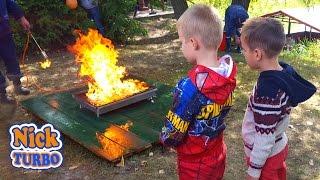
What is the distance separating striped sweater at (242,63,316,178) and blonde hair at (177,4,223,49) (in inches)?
15.7

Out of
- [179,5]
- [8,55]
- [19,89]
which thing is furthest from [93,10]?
[8,55]

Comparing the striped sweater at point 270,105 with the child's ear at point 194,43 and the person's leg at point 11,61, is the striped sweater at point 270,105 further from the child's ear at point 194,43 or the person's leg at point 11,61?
the person's leg at point 11,61

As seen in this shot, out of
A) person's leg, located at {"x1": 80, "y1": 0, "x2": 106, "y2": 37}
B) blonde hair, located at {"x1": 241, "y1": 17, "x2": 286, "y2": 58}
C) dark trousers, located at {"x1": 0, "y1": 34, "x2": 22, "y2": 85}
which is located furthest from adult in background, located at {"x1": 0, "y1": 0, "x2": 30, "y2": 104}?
blonde hair, located at {"x1": 241, "y1": 17, "x2": 286, "y2": 58}

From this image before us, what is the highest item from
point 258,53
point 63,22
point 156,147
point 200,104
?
point 258,53

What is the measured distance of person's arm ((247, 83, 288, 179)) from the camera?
2492 mm

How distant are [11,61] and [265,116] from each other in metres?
4.93

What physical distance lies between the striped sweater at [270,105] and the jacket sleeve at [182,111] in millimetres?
361

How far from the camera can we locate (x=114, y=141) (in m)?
4.69

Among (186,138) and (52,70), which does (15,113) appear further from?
(186,138)

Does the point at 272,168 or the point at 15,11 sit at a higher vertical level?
the point at 15,11

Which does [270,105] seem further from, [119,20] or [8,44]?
[119,20]

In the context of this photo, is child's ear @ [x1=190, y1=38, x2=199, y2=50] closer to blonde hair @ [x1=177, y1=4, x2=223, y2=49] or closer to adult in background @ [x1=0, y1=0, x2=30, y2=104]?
blonde hair @ [x1=177, y1=4, x2=223, y2=49]

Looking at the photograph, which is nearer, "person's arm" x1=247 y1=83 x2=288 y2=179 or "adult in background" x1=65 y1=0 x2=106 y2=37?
"person's arm" x1=247 y1=83 x2=288 y2=179

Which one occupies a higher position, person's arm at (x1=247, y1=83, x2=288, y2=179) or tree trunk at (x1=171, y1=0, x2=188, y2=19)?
person's arm at (x1=247, y1=83, x2=288, y2=179)
